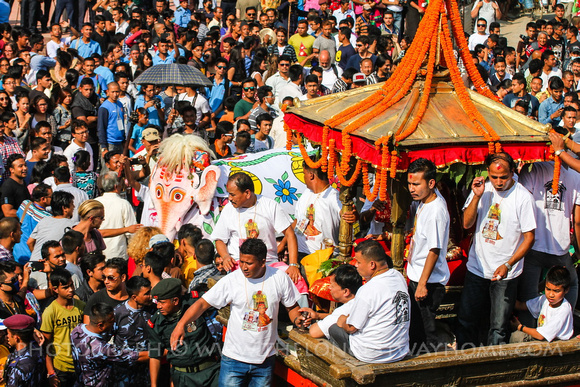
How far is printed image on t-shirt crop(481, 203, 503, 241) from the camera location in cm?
658

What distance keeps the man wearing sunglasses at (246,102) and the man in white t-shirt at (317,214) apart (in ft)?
16.5

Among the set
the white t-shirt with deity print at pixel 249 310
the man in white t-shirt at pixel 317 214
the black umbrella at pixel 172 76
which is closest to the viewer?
the white t-shirt with deity print at pixel 249 310

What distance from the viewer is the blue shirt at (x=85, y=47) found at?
16.4 metres

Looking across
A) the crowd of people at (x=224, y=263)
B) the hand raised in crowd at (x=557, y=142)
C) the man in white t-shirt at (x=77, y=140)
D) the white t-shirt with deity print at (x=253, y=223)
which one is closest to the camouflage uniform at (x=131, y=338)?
the crowd of people at (x=224, y=263)

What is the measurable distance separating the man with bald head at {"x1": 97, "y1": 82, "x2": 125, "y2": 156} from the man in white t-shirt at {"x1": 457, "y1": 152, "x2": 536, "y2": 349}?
24.1ft

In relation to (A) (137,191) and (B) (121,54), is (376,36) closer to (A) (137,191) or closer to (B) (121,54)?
(B) (121,54)

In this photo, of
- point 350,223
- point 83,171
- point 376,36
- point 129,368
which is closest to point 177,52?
point 376,36

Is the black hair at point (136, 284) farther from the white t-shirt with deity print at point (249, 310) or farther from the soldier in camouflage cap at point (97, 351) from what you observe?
the white t-shirt with deity print at point (249, 310)

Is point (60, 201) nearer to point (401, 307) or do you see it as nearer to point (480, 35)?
point (401, 307)

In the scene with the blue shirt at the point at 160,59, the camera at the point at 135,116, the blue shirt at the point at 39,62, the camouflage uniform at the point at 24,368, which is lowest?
the camouflage uniform at the point at 24,368

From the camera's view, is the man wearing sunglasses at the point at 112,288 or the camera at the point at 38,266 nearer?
the man wearing sunglasses at the point at 112,288

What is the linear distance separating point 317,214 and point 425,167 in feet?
6.72

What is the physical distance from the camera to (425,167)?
6.25 metres

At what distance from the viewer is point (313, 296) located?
23.7ft
